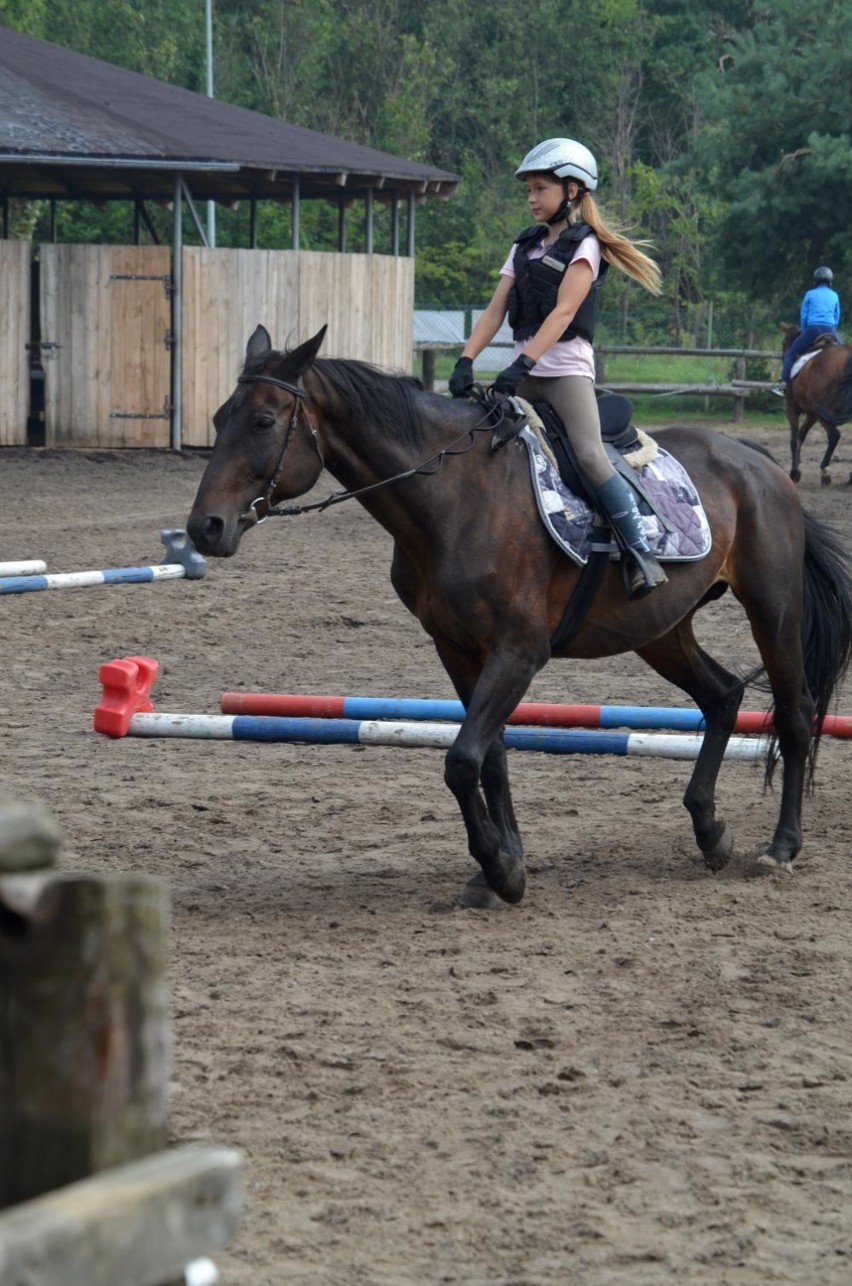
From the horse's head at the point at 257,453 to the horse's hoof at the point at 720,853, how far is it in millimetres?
2024

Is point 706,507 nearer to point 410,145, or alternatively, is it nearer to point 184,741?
point 184,741

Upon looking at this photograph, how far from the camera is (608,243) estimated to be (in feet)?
19.2

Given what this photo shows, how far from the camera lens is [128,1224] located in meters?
1.77

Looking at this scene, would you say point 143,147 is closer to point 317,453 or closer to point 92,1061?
point 317,453

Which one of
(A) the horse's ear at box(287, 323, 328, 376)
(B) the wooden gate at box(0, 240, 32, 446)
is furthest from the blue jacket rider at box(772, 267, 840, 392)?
(A) the horse's ear at box(287, 323, 328, 376)

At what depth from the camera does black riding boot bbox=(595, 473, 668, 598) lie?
5832mm

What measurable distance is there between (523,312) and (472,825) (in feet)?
5.97

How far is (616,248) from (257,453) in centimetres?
152

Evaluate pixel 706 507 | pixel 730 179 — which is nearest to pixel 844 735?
pixel 706 507

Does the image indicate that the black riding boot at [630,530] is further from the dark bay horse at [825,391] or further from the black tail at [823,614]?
the dark bay horse at [825,391]

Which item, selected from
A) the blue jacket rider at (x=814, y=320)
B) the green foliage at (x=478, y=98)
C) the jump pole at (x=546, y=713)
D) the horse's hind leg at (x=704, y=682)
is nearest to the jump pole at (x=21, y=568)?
the jump pole at (x=546, y=713)

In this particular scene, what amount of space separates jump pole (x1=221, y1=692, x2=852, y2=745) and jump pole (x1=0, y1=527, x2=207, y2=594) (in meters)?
2.11

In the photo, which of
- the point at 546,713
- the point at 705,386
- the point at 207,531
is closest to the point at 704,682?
the point at 546,713

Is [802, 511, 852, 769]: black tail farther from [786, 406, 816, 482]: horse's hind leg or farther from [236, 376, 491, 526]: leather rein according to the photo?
[786, 406, 816, 482]: horse's hind leg
